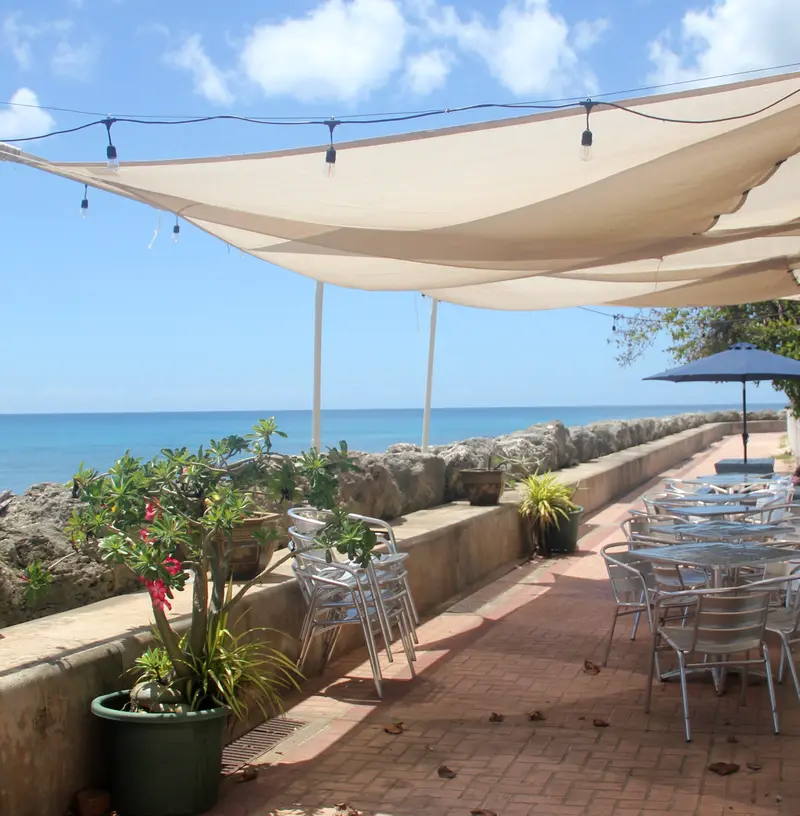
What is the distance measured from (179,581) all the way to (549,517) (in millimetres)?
5401

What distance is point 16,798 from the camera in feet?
9.01

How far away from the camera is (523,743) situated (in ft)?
12.2

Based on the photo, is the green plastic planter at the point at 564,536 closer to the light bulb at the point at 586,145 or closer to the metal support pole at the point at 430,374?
the metal support pole at the point at 430,374

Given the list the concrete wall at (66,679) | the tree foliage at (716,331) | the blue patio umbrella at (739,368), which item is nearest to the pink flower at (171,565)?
the concrete wall at (66,679)

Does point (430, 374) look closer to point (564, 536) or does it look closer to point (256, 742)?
point (564, 536)

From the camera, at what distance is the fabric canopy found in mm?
3578

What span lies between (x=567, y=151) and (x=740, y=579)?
240 centimetres

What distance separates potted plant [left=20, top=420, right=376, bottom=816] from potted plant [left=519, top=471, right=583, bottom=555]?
4787 millimetres

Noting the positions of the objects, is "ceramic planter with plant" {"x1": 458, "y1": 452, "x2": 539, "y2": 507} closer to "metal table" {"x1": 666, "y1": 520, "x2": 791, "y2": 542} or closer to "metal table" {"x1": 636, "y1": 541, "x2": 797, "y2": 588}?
"metal table" {"x1": 666, "y1": 520, "x2": 791, "y2": 542}

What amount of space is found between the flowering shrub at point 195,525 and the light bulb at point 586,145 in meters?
1.46

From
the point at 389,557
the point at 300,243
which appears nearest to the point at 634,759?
the point at 389,557

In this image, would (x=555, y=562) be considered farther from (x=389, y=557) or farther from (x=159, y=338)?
(x=159, y=338)

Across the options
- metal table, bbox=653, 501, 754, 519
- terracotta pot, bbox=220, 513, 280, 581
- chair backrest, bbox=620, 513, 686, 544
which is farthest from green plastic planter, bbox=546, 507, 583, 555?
terracotta pot, bbox=220, 513, 280, 581

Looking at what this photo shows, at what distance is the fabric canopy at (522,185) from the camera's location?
3.58 meters
